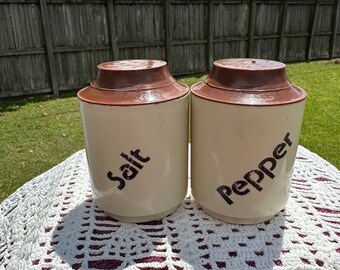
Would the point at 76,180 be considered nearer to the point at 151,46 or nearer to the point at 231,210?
the point at 231,210

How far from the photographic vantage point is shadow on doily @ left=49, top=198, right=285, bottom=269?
0.59 m

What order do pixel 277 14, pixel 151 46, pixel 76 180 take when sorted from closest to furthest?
pixel 76 180 → pixel 151 46 → pixel 277 14

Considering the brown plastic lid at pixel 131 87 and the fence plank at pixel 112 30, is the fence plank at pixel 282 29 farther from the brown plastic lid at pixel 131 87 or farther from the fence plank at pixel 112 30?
the brown plastic lid at pixel 131 87

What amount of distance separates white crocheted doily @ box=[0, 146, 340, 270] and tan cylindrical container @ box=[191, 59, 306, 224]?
51mm

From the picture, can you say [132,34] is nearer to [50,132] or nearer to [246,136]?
[50,132]

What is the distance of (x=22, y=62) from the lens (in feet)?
11.9

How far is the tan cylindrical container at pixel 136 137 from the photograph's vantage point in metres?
0.58

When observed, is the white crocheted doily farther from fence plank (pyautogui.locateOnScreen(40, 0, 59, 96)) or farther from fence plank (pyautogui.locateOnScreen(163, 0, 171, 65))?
fence plank (pyautogui.locateOnScreen(163, 0, 171, 65))

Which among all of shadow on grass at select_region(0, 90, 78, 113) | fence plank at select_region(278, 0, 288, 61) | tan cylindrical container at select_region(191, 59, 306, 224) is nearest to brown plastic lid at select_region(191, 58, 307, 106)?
tan cylindrical container at select_region(191, 59, 306, 224)

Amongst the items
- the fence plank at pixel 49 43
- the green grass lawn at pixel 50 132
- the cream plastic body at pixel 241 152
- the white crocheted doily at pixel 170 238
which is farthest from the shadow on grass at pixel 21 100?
the cream plastic body at pixel 241 152

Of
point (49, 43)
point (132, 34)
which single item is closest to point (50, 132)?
point (49, 43)

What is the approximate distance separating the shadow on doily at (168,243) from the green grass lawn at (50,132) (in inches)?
53.9

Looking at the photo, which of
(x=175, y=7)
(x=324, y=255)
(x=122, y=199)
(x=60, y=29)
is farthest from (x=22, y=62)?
→ (x=324, y=255)

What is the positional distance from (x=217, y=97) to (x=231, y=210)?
23 centimetres
